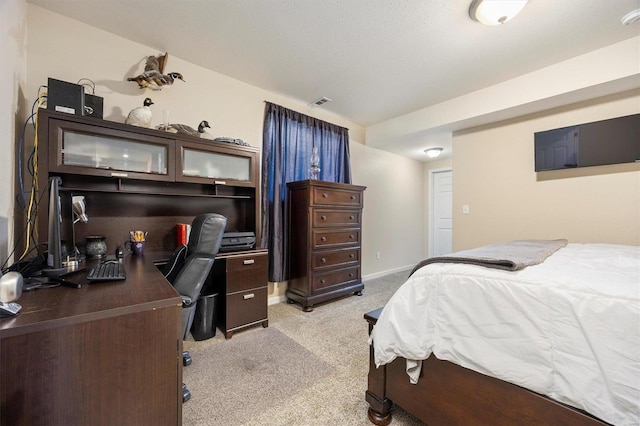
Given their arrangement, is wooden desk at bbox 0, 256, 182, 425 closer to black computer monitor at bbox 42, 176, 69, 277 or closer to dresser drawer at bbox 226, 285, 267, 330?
black computer monitor at bbox 42, 176, 69, 277

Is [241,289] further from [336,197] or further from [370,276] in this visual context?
[370,276]

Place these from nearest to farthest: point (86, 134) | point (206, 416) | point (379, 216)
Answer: point (206, 416), point (86, 134), point (379, 216)

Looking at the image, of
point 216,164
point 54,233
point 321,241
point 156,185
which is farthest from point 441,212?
point 54,233

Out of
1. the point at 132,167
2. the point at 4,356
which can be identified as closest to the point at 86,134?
the point at 132,167

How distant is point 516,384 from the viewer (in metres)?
0.93

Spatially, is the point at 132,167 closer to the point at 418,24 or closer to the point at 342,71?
the point at 342,71

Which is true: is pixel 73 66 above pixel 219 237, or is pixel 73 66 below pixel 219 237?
above

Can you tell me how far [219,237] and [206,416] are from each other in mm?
959

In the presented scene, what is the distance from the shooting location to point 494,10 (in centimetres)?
174

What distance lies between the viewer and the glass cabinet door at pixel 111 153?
1.70 metres

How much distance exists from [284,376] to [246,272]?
3.05 feet

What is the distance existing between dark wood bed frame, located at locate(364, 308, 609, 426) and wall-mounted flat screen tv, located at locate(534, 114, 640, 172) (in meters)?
2.73

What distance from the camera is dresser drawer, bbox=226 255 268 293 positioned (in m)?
2.27

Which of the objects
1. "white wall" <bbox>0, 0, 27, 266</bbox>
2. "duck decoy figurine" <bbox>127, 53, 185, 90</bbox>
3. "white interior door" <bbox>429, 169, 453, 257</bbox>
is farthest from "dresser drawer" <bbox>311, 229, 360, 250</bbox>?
"white interior door" <bbox>429, 169, 453, 257</bbox>
